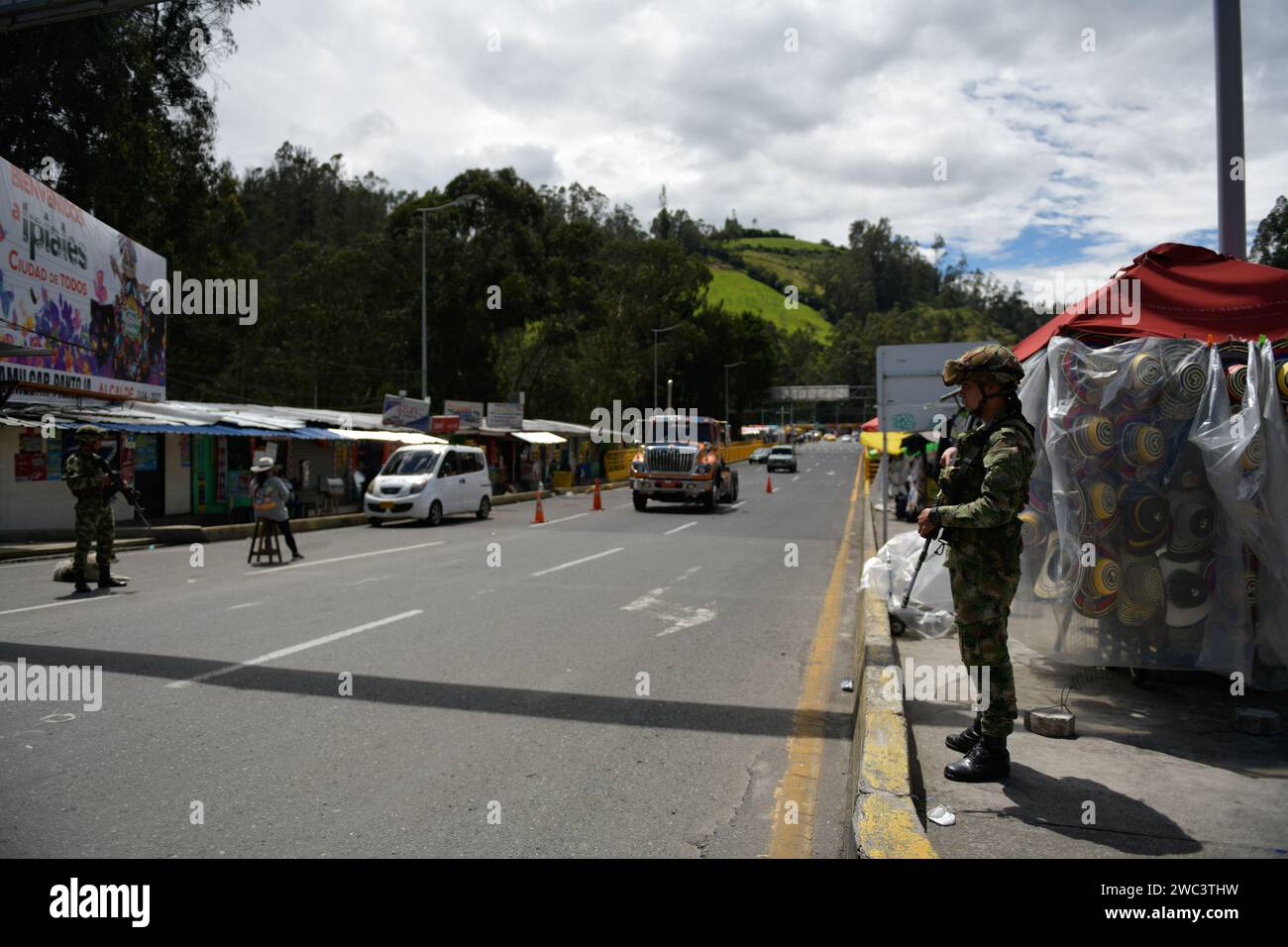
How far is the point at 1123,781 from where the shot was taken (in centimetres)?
420

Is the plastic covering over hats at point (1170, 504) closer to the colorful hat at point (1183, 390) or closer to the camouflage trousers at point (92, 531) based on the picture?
the colorful hat at point (1183, 390)

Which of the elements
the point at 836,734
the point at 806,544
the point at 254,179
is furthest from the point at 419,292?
the point at 836,734

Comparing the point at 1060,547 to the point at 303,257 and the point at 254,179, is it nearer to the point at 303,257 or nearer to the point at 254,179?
the point at 303,257

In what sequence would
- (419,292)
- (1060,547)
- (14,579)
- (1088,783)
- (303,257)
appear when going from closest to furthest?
(1088,783) → (1060,547) → (14,579) → (419,292) → (303,257)

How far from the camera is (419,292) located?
47125 mm

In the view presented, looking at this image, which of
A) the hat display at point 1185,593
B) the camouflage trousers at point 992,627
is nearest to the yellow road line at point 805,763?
the camouflage trousers at point 992,627

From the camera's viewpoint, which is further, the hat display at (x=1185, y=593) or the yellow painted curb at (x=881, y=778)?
the hat display at (x=1185, y=593)

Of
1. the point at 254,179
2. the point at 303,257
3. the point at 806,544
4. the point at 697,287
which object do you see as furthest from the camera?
the point at 697,287

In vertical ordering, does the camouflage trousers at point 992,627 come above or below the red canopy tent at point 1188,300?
below

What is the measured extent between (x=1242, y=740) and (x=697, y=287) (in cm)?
7631

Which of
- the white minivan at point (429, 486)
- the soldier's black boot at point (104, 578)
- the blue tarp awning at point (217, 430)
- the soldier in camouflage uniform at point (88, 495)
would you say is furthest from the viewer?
the white minivan at point (429, 486)

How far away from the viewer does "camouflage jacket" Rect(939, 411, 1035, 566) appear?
414cm

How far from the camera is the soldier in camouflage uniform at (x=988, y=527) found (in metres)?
4.16

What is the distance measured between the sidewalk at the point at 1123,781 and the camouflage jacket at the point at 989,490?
3.59 feet
